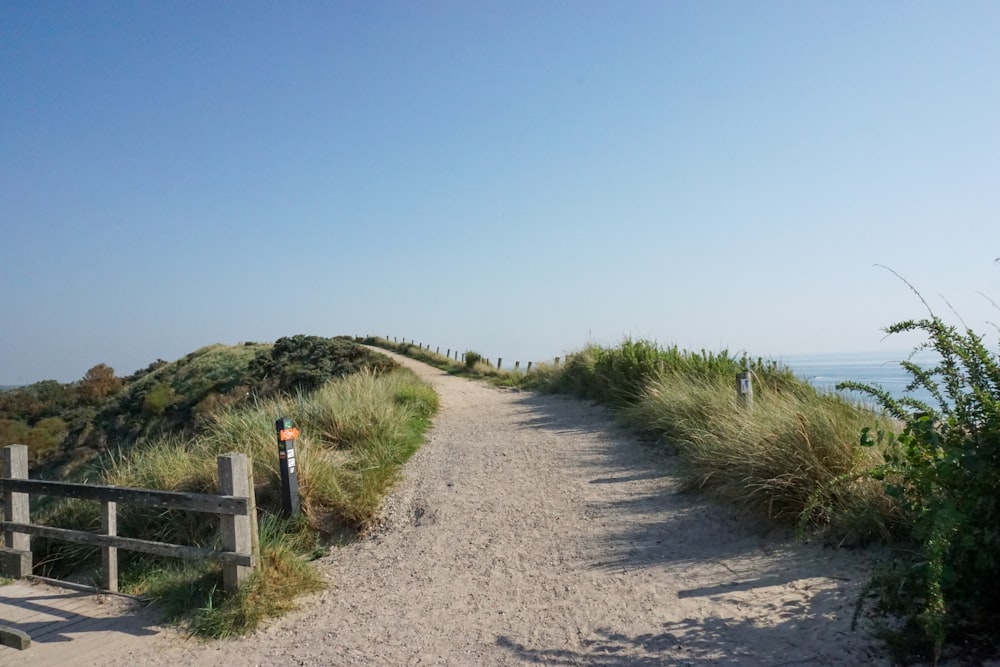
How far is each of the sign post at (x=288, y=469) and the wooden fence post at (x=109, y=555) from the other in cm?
164

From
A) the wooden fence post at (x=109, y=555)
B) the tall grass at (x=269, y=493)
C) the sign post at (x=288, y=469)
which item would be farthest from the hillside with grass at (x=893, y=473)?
the wooden fence post at (x=109, y=555)

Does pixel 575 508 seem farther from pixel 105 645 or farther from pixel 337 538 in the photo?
pixel 105 645

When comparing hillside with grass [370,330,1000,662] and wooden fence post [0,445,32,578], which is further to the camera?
wooden fence post [0,445,32,578]

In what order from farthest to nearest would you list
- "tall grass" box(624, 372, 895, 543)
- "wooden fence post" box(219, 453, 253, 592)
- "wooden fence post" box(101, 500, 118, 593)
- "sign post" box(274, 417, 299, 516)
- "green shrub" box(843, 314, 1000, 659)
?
"sign post" box(274, 417, 299, 516) → "wooden fence post" box(101, 500, 118, 593) → "wooden fence post" box(219, 453, 253, 592) → "tall grass" box(624, 372, 895, 543) → "green shrub" box(843, 314, 1000, 659)

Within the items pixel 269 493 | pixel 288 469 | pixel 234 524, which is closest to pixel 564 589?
pixel 234 524

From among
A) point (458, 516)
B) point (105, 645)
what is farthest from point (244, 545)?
point (458, 516)

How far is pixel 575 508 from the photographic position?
7.41 metres

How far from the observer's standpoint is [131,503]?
6797 mm

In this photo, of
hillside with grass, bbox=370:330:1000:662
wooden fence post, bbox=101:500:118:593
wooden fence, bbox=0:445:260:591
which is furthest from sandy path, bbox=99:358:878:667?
wooden fence post, bbox=101:500:118:593

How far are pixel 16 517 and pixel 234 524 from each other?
3846 millimetres

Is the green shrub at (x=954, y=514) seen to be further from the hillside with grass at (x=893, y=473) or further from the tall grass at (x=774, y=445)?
the tall grass at (x=774, y=445)

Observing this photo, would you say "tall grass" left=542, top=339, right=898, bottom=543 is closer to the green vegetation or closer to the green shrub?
the green shrub

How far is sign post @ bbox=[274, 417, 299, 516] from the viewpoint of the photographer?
24.0 feet

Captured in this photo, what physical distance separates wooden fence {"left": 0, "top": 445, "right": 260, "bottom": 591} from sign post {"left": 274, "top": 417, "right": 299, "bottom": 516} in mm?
1257
